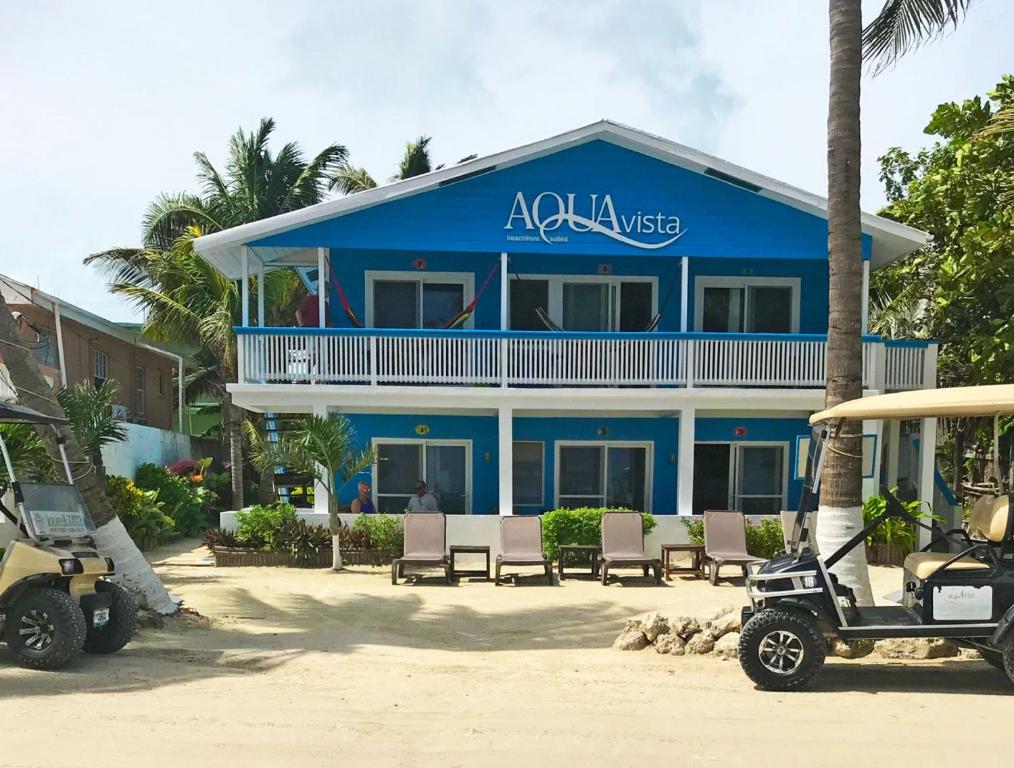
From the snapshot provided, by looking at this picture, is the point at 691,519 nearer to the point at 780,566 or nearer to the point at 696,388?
the point at 696,388

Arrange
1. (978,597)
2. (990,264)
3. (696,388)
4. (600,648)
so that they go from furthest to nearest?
(696,388), (990,264), (600,648), (978,597)

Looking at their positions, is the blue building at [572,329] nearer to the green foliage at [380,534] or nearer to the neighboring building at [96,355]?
the green foliage at [380,534]

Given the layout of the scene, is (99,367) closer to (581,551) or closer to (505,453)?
(505,453)

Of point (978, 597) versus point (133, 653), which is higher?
point (978, 597)

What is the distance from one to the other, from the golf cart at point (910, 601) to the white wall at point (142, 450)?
1380 cm

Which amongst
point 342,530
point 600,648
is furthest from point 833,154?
point 342,530

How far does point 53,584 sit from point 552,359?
382 inches

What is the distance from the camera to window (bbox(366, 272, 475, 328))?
696 inches

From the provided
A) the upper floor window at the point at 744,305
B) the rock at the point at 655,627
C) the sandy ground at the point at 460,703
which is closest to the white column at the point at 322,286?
the sandy ground at the point at 460,703

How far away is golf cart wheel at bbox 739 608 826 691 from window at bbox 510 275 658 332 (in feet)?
36.9

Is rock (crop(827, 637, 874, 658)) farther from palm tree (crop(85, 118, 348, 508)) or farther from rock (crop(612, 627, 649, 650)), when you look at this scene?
palm tree (crop(85, 118, 348, 508))

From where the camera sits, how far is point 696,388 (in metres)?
15.7

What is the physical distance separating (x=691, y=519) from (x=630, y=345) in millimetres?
3371

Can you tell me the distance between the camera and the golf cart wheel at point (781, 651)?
22.5 feet
